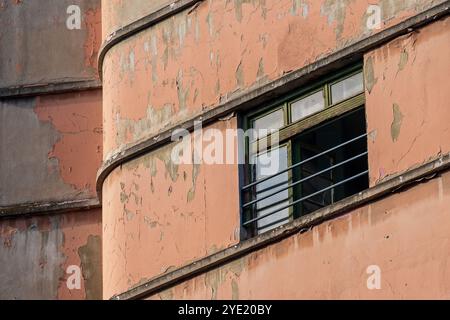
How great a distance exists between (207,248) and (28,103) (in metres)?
3.54

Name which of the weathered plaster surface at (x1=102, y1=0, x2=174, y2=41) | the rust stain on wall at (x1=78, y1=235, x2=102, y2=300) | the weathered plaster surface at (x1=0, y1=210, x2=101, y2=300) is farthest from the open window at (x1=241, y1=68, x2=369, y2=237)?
the weathered plaster surface at (x1=0, y1=210, x2=101, y2=300)

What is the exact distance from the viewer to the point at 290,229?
16.0 m

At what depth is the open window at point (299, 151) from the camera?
53.8ft

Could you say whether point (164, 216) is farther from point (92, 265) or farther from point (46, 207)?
point (46, 207)

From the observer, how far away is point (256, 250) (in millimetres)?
16281

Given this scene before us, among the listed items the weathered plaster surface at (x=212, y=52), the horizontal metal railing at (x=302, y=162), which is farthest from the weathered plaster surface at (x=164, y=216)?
the weathered plaster surface at (x=212, y=52)

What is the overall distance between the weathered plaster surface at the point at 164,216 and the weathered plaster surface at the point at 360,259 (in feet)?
1.43

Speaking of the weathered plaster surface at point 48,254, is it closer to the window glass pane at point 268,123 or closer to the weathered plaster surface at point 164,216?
the weathered plaster surface at point 164,216

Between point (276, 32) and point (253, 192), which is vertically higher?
point (276, 32)

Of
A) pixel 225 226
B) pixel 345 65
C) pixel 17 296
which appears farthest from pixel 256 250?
pixel 17 296

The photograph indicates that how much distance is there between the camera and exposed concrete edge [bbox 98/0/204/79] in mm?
17766

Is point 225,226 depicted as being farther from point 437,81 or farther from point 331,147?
point 437,81
